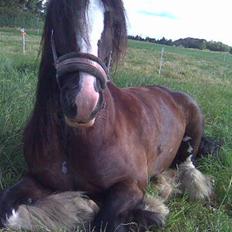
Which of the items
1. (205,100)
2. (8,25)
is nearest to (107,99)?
(205,100)

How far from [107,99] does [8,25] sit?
40.7 m

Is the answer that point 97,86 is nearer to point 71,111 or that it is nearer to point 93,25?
point 71,111

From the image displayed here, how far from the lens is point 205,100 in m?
7.70

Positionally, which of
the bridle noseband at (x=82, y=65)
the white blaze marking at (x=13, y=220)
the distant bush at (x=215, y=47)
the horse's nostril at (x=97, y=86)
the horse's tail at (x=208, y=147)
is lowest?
the distant bush at (x=215, y=47)

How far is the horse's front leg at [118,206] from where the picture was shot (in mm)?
3143

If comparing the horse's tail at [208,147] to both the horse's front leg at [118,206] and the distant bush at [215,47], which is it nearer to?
the horse's front leg at [118,206]

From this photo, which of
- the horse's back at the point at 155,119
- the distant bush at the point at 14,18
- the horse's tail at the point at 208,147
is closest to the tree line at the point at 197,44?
the distant bush at the point at 14,18

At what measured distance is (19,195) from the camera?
3.31 m

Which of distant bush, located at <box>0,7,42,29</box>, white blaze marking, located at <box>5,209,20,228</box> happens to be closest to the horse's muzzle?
white blaze marking, located at <box>5,209,20,228</box>

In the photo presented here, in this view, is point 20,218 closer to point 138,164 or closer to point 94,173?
point 94,173

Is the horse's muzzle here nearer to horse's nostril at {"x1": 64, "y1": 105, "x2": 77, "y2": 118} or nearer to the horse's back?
horse's nostril at {"x1": 64, "y1": 105, "x2": 77, "y2": 118}

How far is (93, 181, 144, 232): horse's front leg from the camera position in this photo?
314 centimetres

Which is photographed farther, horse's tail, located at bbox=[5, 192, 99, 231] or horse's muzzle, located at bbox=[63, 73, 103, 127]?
horse's tail, located at bbox=[5, 192, 99, 231]

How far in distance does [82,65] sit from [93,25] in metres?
0.27
